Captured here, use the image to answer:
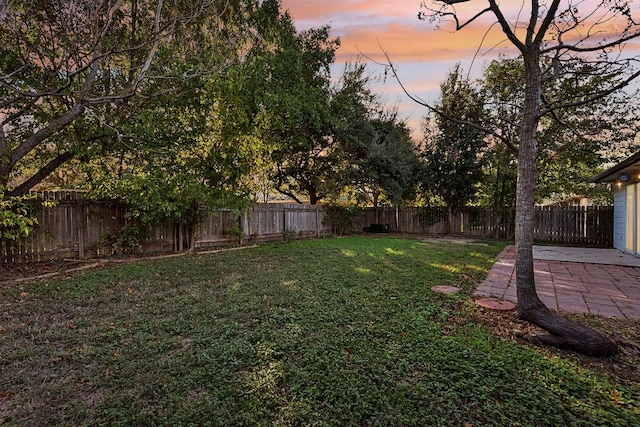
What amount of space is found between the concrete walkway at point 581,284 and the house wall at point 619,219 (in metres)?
2.17

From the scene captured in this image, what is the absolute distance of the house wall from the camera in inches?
327

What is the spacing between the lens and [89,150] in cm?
633

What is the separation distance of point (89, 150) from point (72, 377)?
5.78 meters

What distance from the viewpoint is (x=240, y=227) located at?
9.41 metres

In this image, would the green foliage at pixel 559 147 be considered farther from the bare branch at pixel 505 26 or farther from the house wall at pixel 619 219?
the bare branch at pixel 505 26

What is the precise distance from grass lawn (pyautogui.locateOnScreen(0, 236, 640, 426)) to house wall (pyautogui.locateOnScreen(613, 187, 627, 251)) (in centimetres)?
790

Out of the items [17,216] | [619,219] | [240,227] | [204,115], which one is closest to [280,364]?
[17,216]

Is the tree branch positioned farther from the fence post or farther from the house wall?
the house wall

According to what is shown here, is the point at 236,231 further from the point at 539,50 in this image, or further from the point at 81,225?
the point at 539,50

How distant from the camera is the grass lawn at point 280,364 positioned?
1703 millimetres

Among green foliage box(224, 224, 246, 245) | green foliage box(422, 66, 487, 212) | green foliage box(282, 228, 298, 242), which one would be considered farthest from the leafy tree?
green foliage box(224, 224, 246, 245)

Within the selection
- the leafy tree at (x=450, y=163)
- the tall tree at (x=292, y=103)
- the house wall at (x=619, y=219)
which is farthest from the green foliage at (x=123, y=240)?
the house wall at (x=619, y=219)

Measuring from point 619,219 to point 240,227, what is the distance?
11083 mm

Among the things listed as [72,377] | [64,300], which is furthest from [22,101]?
[72,377]
